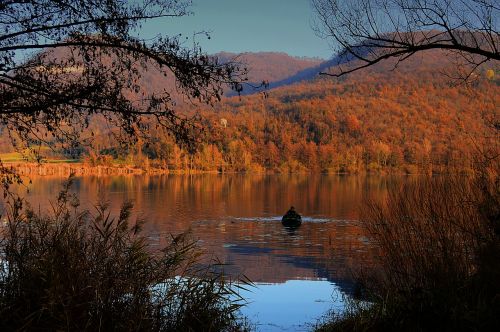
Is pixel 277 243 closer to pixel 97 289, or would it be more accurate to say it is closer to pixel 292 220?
pixel 292 220

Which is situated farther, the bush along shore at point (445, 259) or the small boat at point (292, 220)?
the small boat at point (292, 220)

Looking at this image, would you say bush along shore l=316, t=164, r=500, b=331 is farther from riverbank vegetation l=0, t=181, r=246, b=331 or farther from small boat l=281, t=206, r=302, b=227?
small boat l=281, t=206, r=302, b=227

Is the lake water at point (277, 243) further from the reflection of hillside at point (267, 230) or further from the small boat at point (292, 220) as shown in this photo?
the small boat at point (292, 220)

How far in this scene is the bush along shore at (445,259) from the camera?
23.6 feet

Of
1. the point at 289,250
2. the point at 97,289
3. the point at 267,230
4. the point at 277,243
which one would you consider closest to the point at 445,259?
the point at 97,289

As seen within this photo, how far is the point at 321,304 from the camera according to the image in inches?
788

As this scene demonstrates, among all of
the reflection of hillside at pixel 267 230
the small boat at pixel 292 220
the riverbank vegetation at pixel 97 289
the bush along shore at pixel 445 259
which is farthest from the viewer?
the small boat at pixel 292 220

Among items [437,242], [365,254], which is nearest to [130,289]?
[437,242]

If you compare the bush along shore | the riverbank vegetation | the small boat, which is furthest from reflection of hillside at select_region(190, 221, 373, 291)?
the riverbank vegetation

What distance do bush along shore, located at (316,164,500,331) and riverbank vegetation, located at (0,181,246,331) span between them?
2.45 meters

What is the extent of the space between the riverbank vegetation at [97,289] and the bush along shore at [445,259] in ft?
8.05

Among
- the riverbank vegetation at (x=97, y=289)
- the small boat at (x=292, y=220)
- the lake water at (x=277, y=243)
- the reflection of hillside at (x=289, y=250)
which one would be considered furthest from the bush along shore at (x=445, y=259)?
the small boat at (x=292, y=220)

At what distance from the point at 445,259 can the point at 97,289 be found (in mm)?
5265

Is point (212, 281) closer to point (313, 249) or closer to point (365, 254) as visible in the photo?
point (365, 254)
